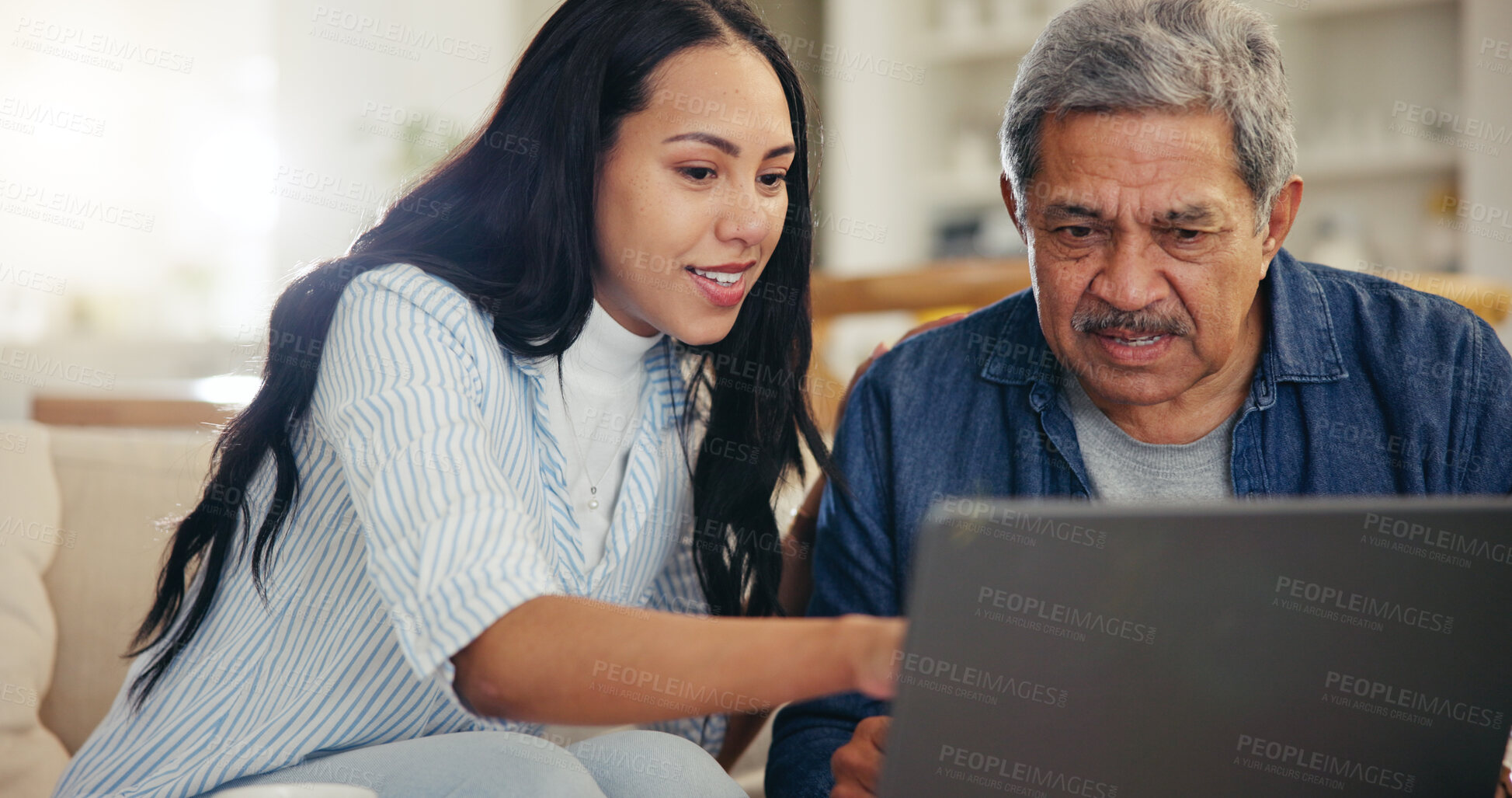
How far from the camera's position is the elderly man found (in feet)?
3.45

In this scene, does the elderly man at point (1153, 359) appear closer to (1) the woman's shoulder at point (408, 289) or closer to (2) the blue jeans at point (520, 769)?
(2) the blue jeans at point (520, 769)

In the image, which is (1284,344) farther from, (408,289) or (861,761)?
(408,289)

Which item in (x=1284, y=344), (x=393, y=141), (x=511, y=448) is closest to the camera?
(x=511, y=448)

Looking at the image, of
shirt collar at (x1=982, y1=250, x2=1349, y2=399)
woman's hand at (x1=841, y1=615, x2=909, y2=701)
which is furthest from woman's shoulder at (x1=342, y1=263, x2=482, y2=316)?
shirt collar at (x1=982, y1=250, x2=1349, y2=399)

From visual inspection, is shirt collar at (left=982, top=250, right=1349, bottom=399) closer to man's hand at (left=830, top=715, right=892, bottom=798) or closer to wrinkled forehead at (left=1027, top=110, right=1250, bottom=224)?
wrinkled forehead at (left=1027, top=110, right=1250, bottom=224)

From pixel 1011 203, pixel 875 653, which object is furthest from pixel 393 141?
pixel 875 653

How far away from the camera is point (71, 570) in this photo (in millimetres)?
1529

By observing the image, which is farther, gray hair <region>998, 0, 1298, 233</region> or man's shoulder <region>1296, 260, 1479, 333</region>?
man's shoulder <region>1296, 260, 1479, 333</region>

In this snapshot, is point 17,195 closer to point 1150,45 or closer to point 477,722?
point 477,722

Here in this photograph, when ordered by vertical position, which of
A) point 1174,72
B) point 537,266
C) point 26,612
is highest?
point 1174,72

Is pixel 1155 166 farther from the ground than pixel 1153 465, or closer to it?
farther from the ground

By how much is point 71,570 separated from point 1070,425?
1.34 meters

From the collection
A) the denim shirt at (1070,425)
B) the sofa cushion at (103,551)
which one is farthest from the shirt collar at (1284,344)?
the sofa cushion at (103,551)

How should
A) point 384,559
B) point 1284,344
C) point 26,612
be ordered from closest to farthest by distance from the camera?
point 384,559 < point 1284,344 < point 26,612
